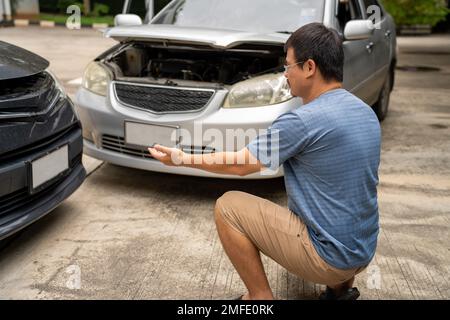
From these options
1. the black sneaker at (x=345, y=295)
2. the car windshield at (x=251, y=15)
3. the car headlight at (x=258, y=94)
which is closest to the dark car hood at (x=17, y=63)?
the car headlight at (x=258, y=94)

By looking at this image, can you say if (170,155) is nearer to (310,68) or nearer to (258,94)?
(310,68)

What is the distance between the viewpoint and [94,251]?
9.92 feet

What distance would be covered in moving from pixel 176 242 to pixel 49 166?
0.82 meters

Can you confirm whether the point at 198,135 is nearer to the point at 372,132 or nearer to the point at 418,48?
the point at 372,132

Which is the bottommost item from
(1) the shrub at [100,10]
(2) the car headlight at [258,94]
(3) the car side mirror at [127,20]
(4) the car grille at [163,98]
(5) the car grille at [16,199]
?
(1) the shrub at [100,10]

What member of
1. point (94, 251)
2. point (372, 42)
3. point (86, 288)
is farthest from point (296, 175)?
point (372, 42)

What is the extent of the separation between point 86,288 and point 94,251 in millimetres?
406

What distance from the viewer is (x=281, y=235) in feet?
7.17

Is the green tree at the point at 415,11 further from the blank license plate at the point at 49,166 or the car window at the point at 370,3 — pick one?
the blank license plate at the point at 49,166

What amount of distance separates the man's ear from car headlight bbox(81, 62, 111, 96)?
7.03 feet

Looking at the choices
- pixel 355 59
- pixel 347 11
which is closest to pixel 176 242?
pixel 355 59

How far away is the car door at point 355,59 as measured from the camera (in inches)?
171

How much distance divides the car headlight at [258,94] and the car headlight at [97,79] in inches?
37.2
